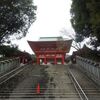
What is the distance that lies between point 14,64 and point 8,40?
2999mm

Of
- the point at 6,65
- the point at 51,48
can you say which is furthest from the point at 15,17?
the point at 51,48

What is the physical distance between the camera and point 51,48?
47.4 metres

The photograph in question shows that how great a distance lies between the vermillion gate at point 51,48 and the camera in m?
46.2

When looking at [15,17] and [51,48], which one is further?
[51,48]

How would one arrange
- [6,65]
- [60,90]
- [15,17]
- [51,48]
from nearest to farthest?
1. [60,90]
2. [6,65]
3. [15,17]
4. [51,48]

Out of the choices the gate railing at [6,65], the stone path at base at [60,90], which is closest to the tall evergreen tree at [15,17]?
the gate railing at [6,65]

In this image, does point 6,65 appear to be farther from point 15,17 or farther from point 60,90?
point 60,90

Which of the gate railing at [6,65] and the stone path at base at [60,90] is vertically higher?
the gate railing at [6,65]

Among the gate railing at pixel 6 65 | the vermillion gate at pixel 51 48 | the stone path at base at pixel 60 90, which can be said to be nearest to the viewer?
the stone path at base at pixel 60 90

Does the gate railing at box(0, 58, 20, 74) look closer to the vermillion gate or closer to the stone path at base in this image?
the stone path at base

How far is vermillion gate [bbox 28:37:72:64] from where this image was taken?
46.2 m

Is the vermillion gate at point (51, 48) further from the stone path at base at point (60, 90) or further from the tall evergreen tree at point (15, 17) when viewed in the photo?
the stone path at base at point (60, 90)

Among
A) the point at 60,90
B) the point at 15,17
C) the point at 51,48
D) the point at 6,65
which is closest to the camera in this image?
the point at 60,90

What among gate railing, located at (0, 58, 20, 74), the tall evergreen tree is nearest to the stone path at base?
gate railing, located at (0, 58, 20, 74)
